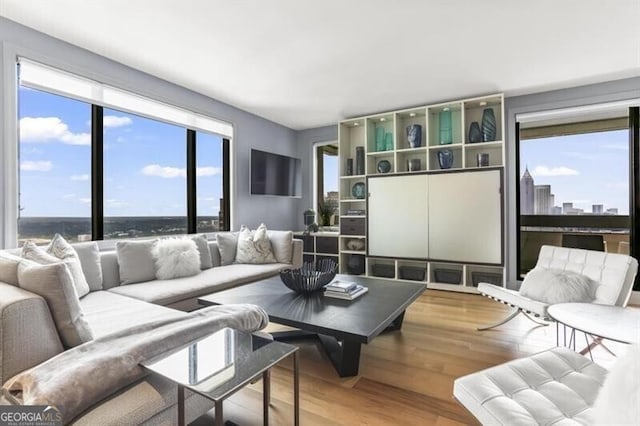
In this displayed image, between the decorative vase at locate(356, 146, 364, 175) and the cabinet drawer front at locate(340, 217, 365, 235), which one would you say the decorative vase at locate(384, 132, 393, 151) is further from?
the cabinet drawer front at locate(340, 217, 365, 235)

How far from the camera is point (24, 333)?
3.37 feet

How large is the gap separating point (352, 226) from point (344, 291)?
8.53 feet

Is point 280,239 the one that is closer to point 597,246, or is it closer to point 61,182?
point 61,182

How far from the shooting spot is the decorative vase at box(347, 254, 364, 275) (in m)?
4.78

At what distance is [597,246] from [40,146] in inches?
240

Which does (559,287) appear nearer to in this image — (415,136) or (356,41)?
(356,41)

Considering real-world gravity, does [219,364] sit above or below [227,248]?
below

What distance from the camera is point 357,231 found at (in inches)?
188

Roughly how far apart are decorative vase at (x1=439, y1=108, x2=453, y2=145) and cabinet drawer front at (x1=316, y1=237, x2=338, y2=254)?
2131 mm

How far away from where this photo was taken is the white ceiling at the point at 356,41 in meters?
2.23

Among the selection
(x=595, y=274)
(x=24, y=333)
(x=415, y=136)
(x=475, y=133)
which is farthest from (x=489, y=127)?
(x=24, y=333)

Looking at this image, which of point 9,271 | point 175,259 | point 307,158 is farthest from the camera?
point 307,158

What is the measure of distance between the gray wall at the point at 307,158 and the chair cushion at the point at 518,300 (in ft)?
11.2

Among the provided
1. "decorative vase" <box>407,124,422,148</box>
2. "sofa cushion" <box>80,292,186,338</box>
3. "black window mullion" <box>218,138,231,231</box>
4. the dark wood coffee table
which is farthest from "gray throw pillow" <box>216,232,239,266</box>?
"decorative vase" <box>407,124,422,148</box>
